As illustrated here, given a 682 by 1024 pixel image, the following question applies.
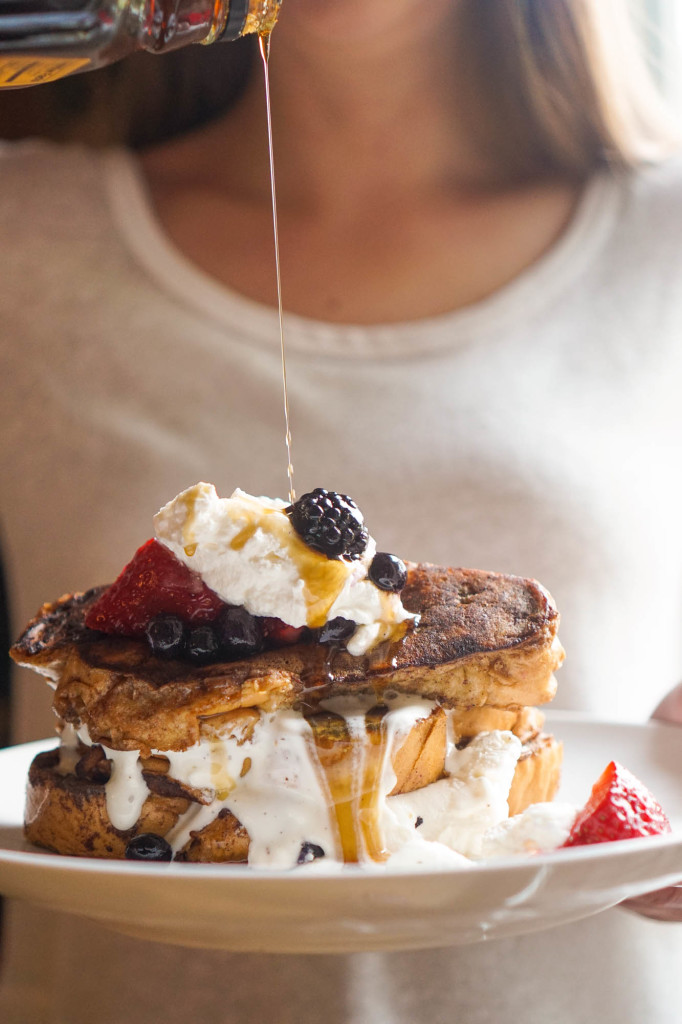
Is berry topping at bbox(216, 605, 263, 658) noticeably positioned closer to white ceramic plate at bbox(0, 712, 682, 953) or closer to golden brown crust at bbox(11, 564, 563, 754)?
golden brown crust at bbox(11, 564, 563, 754)

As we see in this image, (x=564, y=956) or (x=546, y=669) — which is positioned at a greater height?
(x=546, y=669)

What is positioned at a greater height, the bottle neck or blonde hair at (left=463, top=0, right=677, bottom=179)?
blonde hair at (left=463, top=0, right=677, bottom=179)

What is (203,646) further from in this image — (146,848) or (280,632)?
(146,848)

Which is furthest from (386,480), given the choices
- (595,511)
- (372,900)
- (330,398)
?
(372,900)

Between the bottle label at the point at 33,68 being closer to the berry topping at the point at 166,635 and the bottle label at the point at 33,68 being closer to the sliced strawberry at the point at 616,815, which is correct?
the berry topping at the point at 166,635

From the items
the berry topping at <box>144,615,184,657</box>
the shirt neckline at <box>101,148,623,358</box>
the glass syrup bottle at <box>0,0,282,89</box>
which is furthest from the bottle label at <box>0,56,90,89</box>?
the shirt neckline at <box>101,148,623,358</box>

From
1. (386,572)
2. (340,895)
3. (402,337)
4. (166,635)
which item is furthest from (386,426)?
(340,895)

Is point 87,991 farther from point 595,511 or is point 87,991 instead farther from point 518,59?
point 518,59

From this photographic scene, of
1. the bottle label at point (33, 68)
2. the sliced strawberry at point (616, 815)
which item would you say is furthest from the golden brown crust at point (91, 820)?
the bottle label at point (33, 68)
